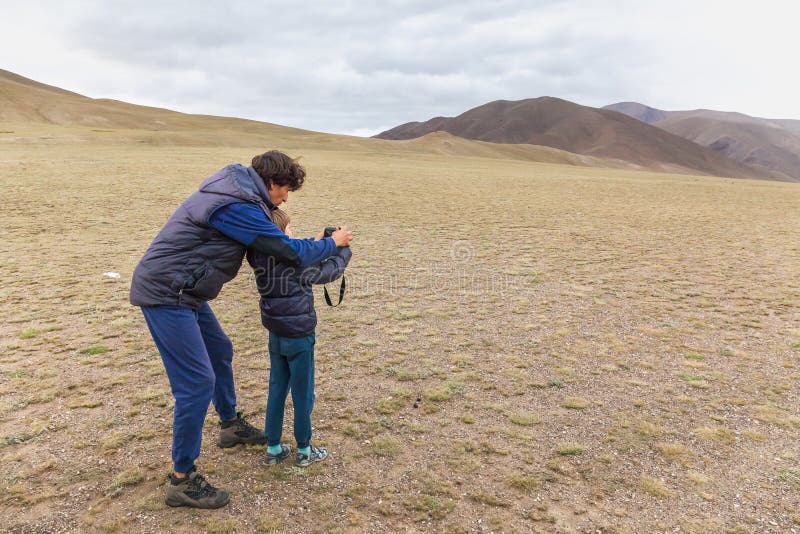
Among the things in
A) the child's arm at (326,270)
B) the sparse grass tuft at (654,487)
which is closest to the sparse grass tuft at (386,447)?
the child's arm at (326,270)

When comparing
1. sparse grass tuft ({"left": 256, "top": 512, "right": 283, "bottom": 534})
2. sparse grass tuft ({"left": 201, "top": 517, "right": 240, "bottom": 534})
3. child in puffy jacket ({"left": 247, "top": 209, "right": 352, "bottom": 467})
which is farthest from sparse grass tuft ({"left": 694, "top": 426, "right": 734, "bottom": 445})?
sparse grass tuft ({"left": 201, "top": 517, "right": 240, "bottom": 534})

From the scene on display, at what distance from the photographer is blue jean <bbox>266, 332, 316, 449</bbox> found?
4.11m

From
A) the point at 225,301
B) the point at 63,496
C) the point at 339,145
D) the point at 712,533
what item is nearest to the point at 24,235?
the point at 225,301

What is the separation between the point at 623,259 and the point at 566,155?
122547 mm

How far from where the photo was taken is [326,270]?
390cm

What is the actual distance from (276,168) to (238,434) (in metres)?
2.76

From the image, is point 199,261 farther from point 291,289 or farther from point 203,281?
point 291,289

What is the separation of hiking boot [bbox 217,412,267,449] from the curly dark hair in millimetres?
2553

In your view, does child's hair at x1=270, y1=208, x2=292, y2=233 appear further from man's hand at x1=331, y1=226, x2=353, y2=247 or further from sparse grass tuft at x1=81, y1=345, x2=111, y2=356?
sparse grass tuft at x1=81, y1=345, x2=111, y2=356

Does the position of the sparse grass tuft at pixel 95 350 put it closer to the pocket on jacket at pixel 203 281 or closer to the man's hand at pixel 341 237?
the pocket on jacket at pixel 203 281

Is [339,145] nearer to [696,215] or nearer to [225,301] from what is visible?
[696,215]

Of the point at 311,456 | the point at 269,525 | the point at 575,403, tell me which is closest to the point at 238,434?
the point at 311,456

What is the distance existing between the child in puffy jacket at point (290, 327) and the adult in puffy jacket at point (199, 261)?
0.16 meters

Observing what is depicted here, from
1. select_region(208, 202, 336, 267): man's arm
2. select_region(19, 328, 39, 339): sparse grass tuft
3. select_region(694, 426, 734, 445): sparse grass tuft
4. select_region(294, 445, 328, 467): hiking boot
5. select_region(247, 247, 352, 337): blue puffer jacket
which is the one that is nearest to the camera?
select_region(208, 202, 336, 267): man's arm
